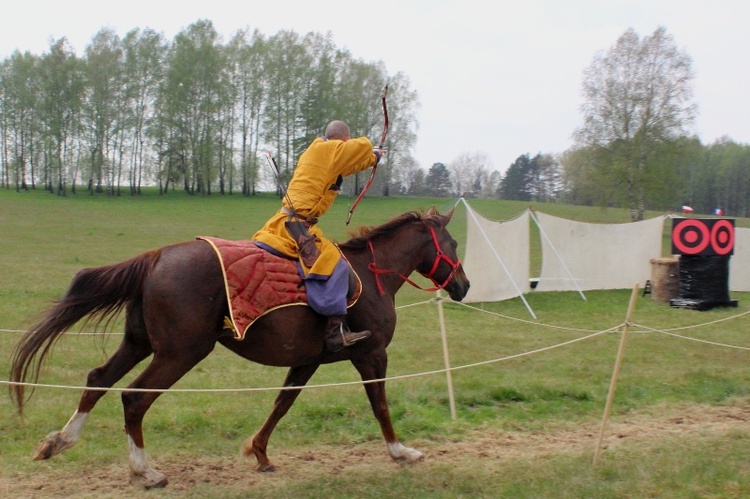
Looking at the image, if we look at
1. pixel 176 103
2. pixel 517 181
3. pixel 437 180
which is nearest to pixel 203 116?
pixel 176 103

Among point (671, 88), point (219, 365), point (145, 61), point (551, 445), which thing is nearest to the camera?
point (551, 445)

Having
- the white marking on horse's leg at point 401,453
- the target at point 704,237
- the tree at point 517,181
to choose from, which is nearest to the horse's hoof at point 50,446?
the white marking on horse's leg at point 401,453

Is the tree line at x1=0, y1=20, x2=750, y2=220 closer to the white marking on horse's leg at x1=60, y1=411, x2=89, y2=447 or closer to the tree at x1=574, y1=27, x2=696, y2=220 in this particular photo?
the tree at x1=574, y1=27, x2=696, y2=220

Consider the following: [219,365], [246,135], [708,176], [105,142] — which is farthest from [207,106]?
[219,365]

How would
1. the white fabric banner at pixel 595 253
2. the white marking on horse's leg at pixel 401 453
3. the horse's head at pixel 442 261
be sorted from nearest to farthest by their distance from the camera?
the white marking on horse's leg at pixel 401 453 < the horse's head at pixel 442 261 < the white fabric banner at pixel 595 253

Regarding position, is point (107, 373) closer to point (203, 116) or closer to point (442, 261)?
point (442, 261)

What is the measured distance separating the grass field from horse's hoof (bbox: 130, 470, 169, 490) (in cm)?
8

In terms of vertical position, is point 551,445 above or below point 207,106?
below

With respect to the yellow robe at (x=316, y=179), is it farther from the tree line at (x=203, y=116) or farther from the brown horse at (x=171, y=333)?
the tree line at (x=203, y=116)

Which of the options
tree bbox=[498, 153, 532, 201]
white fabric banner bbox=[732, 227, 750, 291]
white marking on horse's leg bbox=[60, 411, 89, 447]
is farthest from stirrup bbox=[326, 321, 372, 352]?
tree bbox=[498, 153, 532, 201]

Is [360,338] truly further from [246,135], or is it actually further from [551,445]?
[246,135]

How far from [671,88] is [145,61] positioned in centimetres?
3650

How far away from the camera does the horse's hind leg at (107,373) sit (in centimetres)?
452

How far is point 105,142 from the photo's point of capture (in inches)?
1978
